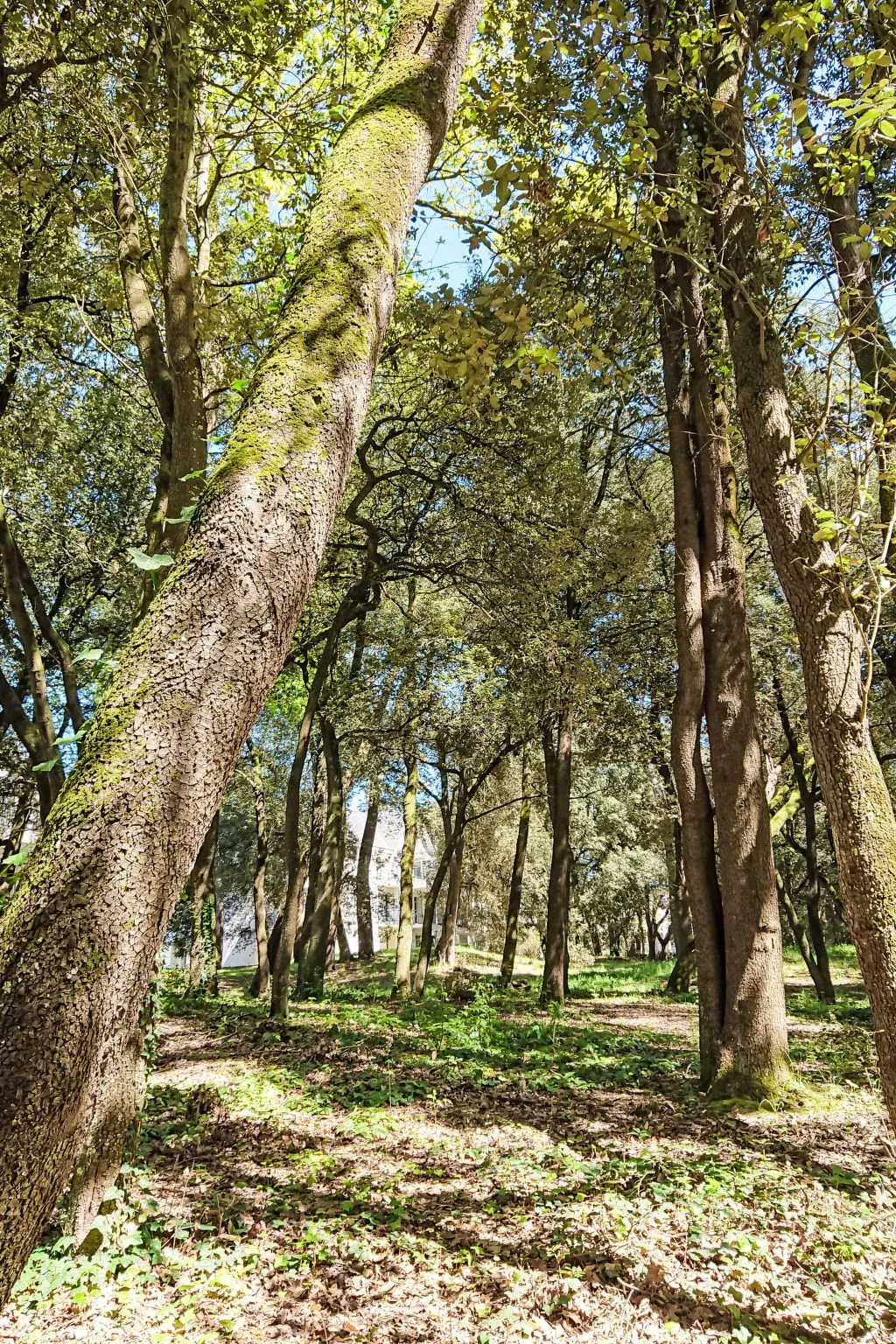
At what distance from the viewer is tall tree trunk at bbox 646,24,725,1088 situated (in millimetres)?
6480

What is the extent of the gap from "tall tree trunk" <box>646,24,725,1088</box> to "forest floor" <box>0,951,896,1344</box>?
3.85 feet

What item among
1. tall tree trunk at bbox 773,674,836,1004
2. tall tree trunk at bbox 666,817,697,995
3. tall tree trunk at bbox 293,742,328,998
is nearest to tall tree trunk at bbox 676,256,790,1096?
tall tree trunk at bbox 773,674,836,1004

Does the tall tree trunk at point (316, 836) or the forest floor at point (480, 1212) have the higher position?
the tall tree trunk at point (316, 836)

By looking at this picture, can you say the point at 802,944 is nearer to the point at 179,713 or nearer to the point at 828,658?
the point at 828,658

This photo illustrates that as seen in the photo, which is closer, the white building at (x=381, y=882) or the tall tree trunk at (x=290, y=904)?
the tall tree trunk at (x=290, y=904)

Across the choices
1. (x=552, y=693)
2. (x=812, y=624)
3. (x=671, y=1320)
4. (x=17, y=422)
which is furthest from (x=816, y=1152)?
(x=17, y=422)

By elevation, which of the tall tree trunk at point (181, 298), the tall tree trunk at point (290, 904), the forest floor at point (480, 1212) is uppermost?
the tall tree trunk at point (181, 298)

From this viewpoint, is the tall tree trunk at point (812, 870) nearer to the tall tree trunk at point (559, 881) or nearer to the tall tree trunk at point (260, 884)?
the tall tree trunk at point (559, 881)

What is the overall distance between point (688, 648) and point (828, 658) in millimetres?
3402

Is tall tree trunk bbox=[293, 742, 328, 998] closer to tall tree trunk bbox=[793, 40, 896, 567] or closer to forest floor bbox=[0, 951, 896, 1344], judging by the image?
forest floor bbox=[0, 951, 896, 1344]

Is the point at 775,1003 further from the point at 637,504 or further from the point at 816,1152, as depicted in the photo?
the point at 637,504

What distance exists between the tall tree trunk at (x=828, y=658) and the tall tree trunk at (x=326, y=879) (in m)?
10.4

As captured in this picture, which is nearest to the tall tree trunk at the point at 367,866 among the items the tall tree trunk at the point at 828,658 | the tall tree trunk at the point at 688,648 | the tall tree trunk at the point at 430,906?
the tall tree trunk at the point at 430,906

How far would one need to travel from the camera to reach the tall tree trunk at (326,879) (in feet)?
45.8
